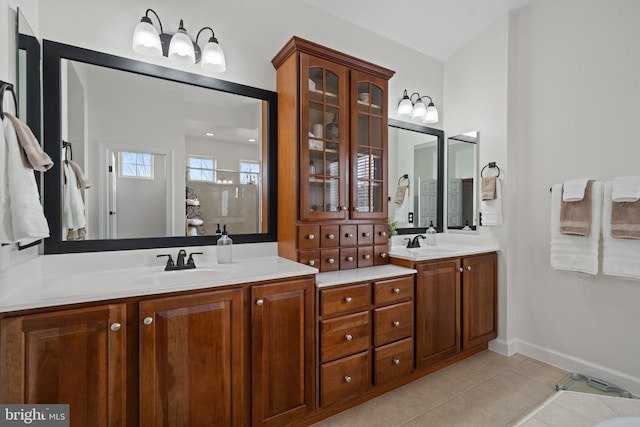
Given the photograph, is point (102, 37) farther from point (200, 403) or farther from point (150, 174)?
point (200, 403)

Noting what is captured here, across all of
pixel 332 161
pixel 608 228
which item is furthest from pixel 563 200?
pixel 332 161

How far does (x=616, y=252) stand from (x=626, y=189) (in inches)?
17.4

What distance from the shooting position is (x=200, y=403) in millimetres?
1370

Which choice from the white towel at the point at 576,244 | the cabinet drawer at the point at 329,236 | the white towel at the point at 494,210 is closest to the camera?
the cabinet drawer at the point at 329,236

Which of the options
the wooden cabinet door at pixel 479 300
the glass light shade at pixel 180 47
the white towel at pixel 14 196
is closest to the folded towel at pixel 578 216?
the wooden cabinet door at pixel 479 300

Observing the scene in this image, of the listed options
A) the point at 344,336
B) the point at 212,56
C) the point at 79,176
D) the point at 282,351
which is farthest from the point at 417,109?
the point at 79,176

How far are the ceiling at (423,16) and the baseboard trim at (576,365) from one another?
3.00 metres

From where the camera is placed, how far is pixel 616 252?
6.64ft

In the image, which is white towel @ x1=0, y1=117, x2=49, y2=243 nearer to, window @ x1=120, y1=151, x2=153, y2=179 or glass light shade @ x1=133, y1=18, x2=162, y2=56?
window @ x1=120, y1=151, x2=153, y2=179

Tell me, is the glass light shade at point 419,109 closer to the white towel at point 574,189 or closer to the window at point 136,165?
the white towel at point 574,189

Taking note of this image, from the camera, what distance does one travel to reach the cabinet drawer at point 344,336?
1734 mm

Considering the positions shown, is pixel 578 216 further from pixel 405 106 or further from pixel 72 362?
pixel 72 362

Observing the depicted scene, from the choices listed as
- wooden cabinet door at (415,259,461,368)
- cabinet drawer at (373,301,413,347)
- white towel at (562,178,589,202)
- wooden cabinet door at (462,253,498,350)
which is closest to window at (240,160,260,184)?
cabinet drawer at (373,301,413,347)

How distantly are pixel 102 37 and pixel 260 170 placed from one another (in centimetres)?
117
